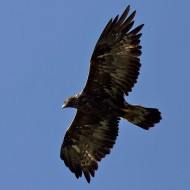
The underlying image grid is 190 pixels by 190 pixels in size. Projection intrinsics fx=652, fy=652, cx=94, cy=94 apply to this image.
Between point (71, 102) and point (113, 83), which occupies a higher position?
point (113, 83)

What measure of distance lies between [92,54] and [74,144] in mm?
2597

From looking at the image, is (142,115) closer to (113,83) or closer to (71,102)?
(113,83)

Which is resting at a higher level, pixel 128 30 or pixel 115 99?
pixel 128 30

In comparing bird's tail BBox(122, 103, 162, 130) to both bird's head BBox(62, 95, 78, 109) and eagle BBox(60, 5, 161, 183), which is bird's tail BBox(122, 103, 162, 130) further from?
bird's head BBox(62, 95, 78, 109)

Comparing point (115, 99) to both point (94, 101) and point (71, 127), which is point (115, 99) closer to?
point (94, 101)

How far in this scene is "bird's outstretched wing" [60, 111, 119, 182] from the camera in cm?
1611

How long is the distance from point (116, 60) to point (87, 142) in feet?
7.98

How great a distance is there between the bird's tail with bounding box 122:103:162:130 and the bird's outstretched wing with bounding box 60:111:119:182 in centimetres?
63

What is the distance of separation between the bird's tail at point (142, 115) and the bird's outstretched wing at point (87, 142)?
625 mm

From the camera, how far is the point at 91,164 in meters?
16.2

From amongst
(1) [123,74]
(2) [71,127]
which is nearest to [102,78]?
(1) [123,74]

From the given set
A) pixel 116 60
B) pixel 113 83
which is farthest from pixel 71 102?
pixel 116 60

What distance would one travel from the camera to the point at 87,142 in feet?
54.2

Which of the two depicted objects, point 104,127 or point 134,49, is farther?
point 104,127
